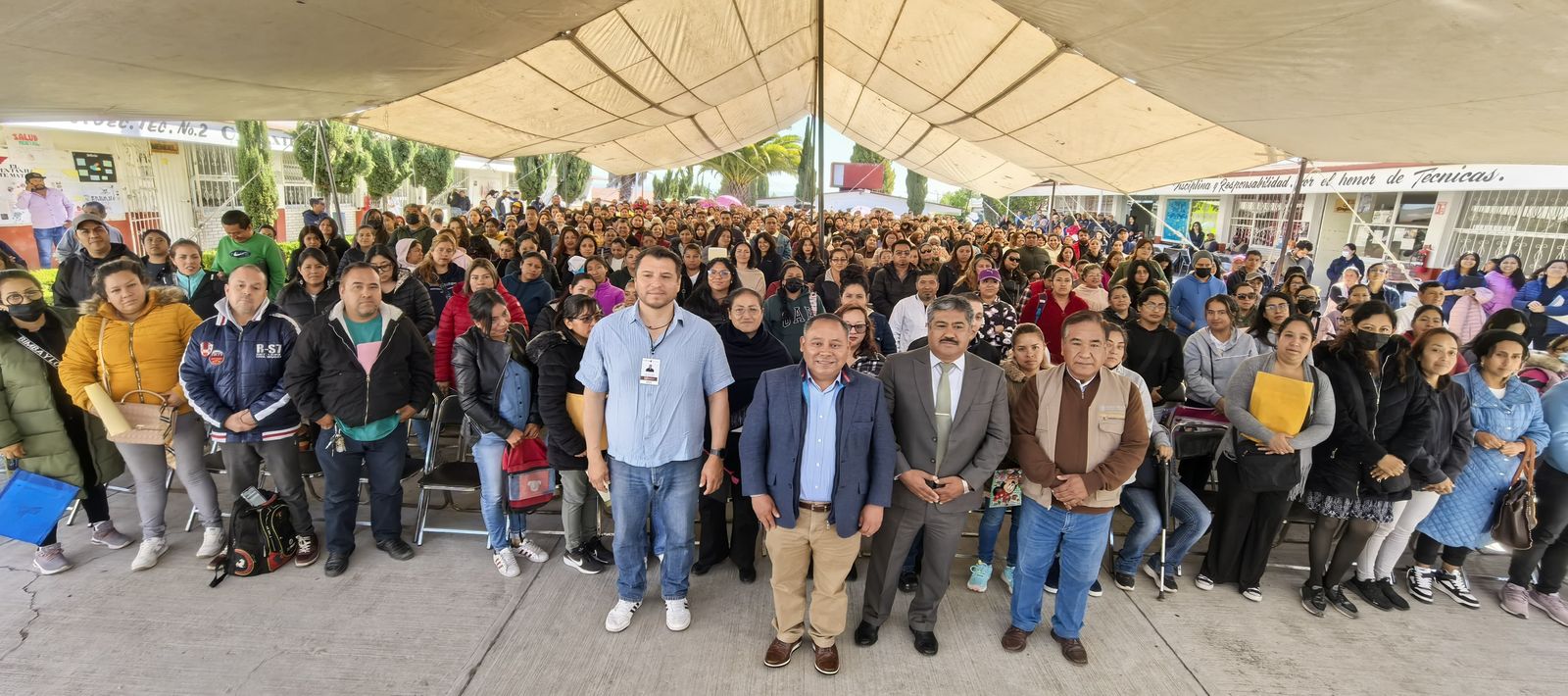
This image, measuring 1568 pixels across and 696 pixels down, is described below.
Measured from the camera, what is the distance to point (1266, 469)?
3314 millimetres

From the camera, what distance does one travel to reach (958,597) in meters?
3.48

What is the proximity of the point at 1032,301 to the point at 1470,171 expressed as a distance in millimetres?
14756

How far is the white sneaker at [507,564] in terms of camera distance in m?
3.53

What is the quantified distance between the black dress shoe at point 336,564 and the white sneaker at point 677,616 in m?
1.88

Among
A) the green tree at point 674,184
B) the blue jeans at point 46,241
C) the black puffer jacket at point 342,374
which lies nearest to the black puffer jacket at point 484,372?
the black puffer jacket at point 342,374

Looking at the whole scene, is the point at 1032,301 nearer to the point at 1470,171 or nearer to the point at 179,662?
the point at 179,662

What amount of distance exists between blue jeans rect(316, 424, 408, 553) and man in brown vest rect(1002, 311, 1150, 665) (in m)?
3.40

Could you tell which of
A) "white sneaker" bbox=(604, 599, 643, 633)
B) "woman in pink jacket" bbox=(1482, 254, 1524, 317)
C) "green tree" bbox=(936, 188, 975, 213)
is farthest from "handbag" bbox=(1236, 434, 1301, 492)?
"green tree" bbox=(936, 188, 975, 213)

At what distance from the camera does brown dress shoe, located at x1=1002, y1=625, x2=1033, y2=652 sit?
304 centimetres

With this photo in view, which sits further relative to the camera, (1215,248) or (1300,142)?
(1215,248)

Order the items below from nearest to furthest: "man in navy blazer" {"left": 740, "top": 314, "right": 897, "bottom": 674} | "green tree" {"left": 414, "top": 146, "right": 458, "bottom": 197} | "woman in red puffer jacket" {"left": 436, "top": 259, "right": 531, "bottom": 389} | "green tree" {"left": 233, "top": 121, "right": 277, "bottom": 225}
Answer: "man in navy blazer" {"left": 740, "top": 314, "right": 897, "bottom": 674}, "woman in red puffer jacket" {"left": 436, "top": 259, "right": 531, "bottom": 389}, "green tree" {"left": 233, "top": 121, "right": 277, "bottom": 225}, "green tree" {"left": 414, "top": 146, "right": 458, "bottom": 197}

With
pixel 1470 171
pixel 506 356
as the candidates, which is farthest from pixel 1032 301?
pixel 1470 171

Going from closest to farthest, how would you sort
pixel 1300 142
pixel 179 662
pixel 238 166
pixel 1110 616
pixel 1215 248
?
pixel 179 662, pixel 1110 616, pixel 1300 142, pixel 238 166, pixel 1215 248

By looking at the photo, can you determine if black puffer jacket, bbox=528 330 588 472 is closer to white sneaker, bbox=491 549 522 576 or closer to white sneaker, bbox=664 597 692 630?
white sneaker, bbox=491 549 522 576
